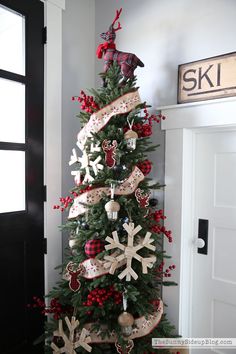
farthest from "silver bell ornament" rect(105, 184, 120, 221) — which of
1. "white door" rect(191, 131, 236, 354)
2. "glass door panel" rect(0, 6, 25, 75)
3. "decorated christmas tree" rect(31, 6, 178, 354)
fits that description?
"glass door panel" rect(0, 6, 25, 75)

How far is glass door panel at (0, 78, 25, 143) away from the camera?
5.73ft

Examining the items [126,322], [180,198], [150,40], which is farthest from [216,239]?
[150,40]

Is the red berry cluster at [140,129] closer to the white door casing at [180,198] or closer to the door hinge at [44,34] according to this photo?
the white door casing at [180,198]

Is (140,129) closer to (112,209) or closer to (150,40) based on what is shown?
(112,209)

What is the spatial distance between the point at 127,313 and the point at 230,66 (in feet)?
4.77

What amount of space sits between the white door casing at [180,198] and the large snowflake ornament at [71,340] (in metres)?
0.63

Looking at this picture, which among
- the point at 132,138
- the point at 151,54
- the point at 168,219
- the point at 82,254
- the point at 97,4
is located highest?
the point at 97,4

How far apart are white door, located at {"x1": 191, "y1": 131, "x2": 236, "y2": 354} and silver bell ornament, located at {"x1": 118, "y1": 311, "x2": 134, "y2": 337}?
0.67 metres

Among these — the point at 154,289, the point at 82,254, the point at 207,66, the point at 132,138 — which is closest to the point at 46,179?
the point at 82,254

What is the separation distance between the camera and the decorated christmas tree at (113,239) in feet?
4.94

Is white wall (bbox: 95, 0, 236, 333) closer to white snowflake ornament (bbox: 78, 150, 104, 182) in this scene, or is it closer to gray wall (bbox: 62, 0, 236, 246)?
gray wall (bbox: 62, 0, 236, 246)

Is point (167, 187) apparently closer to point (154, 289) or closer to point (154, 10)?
point (154, 289)

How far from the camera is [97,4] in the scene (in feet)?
7.41

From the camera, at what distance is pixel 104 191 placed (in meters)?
1.58
